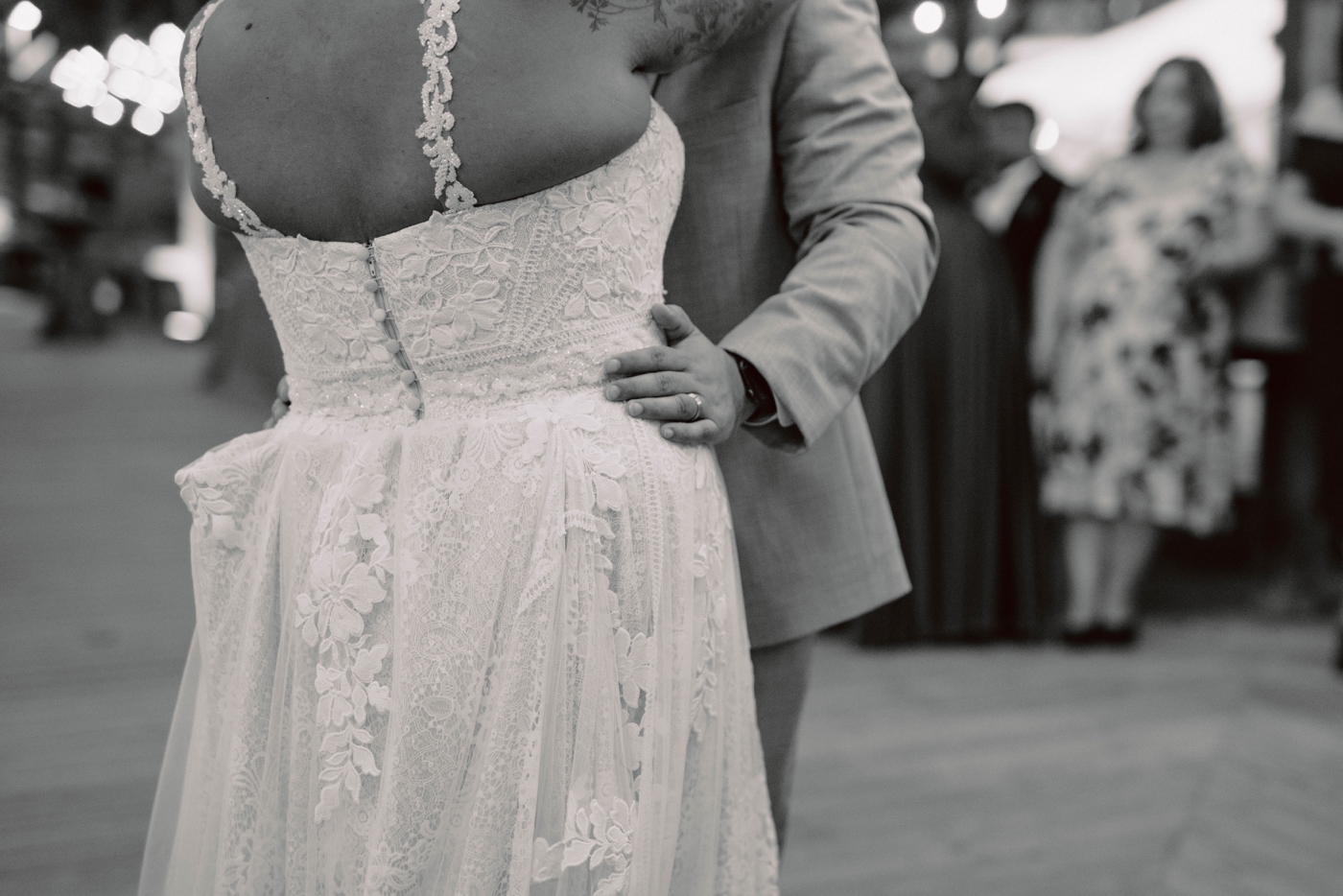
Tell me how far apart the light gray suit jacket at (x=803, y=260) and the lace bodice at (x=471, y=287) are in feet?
0.43

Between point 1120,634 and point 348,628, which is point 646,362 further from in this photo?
point 1120,634

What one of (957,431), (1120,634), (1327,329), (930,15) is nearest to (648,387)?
(957,431)

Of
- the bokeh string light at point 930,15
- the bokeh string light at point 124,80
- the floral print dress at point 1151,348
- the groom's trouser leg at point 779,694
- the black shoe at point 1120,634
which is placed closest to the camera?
the groom's trouser leg at point 779,694

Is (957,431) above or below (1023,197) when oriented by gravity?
below

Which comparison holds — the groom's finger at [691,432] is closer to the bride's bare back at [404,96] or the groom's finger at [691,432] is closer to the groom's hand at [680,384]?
the groom's hand at [680,384]

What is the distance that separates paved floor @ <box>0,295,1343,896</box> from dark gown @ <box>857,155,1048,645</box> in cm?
13

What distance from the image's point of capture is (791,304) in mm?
934

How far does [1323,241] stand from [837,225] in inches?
126

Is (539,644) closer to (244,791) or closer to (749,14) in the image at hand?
(244,791)

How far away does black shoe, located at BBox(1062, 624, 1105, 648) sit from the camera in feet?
11.9

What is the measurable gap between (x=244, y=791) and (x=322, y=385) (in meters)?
0.33

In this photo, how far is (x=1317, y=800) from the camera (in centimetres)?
240

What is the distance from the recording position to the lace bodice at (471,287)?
81cm

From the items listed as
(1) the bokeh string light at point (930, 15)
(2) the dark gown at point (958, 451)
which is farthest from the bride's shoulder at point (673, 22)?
(1) the bokeh string light at point (930, 15)
